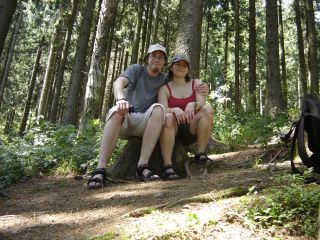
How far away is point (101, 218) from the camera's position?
12.4ft

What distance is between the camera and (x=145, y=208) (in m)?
3.57

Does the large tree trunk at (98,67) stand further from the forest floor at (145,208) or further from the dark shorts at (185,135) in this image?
the dark shorts at (185,135)

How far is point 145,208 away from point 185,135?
92.1 inches

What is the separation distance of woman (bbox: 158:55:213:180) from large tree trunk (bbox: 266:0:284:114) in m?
5.99

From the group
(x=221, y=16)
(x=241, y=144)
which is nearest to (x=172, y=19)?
(x=221, y=16)

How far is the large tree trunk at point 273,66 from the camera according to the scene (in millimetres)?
11273

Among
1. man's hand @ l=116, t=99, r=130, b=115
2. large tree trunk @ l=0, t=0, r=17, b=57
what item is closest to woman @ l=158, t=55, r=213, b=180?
man's hand @ l=116, t=99, r=130, b=115

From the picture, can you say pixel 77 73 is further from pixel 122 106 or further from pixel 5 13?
pixel 122 106

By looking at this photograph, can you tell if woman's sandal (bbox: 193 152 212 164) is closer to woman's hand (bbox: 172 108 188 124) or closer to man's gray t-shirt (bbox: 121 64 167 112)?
woman's hand (bbox: 172 108 188 124)

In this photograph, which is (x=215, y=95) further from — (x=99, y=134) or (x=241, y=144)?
(x=99, y=134)

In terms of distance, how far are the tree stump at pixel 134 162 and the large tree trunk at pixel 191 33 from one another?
2096mm

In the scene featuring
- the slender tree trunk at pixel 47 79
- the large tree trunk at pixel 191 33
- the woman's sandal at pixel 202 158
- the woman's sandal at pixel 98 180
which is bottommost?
the woman's sandal at pixel 98 180

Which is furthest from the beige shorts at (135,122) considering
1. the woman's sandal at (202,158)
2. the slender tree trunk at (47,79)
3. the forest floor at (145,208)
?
the slender tree trunk at (47,79)

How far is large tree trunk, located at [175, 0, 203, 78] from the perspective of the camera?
734 centimetres
